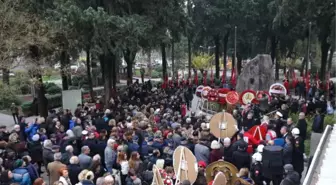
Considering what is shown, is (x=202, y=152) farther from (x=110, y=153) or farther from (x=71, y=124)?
(x=71, y=124)

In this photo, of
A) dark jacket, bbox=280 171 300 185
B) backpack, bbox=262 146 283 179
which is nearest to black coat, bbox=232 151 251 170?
backpack, bbox=262 146 283 179

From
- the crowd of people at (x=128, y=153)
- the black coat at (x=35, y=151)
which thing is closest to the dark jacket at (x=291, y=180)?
the crowd of people at (x=128, y=153)

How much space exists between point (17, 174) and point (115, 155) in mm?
2549

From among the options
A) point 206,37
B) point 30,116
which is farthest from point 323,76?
point 30,116

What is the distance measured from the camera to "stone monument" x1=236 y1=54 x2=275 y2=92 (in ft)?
85.6

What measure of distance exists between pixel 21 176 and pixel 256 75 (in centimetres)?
1980

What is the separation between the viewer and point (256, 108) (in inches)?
697

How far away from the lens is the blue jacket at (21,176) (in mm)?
8547

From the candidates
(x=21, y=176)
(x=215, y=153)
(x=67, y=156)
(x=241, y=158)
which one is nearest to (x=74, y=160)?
(x=67, y=156)

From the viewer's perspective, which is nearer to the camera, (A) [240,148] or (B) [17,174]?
(B) [17,174]

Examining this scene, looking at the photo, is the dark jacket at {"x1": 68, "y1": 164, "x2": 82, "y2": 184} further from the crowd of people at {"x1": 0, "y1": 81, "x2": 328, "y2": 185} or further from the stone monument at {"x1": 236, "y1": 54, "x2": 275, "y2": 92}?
the stone monument at {"x1": 236, "y1": 54, "x2": 275, "y2": 92}

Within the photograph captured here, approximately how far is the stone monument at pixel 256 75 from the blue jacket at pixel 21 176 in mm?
19147

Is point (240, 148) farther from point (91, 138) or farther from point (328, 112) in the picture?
point (328, 112)

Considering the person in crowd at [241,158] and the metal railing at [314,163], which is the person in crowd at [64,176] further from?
the metal railing at [314,163]
